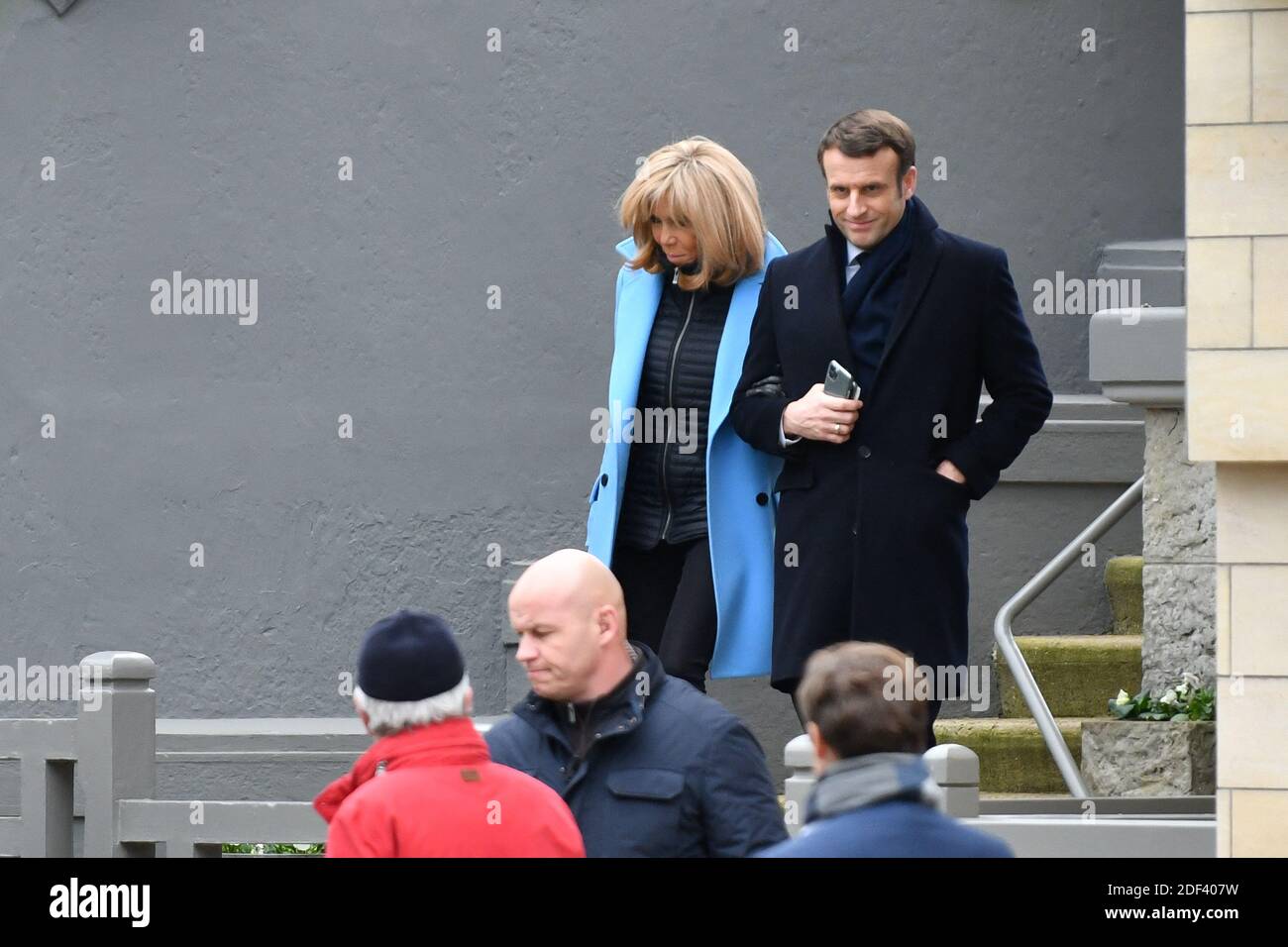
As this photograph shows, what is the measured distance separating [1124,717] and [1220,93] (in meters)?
2.70

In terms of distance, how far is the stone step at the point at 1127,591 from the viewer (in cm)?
809

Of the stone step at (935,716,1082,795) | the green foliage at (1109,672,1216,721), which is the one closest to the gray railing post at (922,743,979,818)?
the green foliage at (1109,672,1216,721)

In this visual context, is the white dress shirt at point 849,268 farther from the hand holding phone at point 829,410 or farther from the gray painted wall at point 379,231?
the gray painted wall at point 379,231

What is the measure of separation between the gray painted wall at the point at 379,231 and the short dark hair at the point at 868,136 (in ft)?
11.0

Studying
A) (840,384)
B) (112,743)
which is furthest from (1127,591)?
(112,743)

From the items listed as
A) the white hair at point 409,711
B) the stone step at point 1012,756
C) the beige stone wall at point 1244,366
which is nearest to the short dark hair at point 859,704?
the white hair at point 409,711

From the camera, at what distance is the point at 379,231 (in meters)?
8.77

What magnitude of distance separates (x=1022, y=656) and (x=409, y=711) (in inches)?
162

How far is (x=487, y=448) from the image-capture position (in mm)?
8727

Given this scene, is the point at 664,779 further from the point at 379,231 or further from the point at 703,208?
the point at 379,231

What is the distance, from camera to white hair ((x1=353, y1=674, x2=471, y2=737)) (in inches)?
151

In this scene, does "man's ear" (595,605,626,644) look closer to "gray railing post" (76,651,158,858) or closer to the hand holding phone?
the hand holding phone
